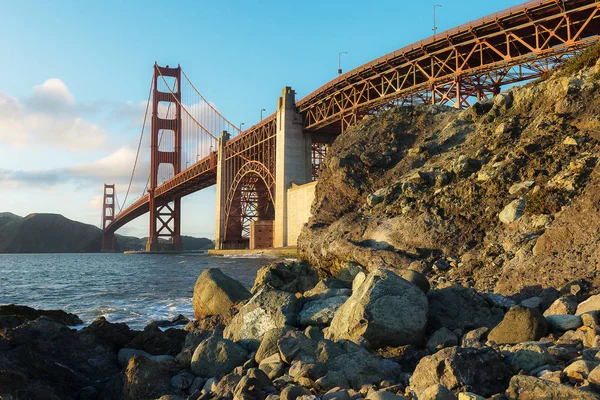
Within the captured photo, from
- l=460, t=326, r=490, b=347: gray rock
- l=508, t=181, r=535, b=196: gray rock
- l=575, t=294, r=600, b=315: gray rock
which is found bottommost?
l=460, t=326, r=490, b=347: gray rock

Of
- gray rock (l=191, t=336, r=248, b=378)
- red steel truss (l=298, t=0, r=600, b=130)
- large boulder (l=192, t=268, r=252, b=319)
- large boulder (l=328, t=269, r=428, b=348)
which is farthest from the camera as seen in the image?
red steel truss (l=298, t=0, r=600, b=130)

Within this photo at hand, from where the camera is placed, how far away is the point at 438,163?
13.8 metres

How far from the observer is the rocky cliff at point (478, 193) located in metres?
8.83

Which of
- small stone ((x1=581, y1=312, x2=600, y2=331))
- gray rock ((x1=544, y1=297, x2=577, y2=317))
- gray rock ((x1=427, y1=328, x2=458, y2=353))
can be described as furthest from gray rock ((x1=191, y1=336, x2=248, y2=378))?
small stone ((x1=581, y1=312, x2=600, y2=331))

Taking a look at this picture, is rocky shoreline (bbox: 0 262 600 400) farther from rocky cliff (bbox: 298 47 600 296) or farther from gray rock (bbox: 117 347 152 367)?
rocky cliff (bbox: 298 47 600 296)

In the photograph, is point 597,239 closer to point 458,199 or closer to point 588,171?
point 588,171

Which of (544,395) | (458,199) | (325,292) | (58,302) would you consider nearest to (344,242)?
(458,199)

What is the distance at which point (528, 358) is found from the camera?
4.86 m

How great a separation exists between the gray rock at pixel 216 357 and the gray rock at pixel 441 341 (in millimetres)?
2337

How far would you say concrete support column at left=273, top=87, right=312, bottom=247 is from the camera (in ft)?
160

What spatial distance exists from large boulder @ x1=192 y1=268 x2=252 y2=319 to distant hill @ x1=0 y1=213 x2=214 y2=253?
124391mm

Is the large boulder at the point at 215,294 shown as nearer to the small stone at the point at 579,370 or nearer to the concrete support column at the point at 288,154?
the small stone at the point at 579,370

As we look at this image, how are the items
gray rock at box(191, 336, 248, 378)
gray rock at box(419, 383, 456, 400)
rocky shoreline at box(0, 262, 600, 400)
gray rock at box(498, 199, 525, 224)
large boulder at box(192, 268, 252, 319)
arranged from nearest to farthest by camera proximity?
gray rock at box(419, 383, 456, 400)
rocky shoreline at box(0, 262, 600, 400)
gray rock at box(191, 336, 248, 378)
gray rock at box(498, 199, 525, 224)
large boulder at box(192, 268, 252, 319)

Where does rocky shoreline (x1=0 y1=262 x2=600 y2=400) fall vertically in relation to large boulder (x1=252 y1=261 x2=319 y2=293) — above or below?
below
